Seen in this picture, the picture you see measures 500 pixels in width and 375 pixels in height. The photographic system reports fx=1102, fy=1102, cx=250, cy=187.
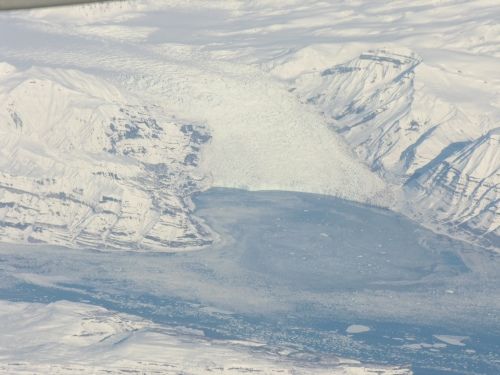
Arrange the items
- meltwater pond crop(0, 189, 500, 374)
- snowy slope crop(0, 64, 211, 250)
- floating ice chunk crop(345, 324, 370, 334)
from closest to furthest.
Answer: meltwater pond crop(0, 189, 500, 374)
floating ice chunk crop(345, 324, 370, 334)
snowy slope crop(0, 64, 211, 250)

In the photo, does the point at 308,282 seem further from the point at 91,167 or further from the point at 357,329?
the point at 91,167

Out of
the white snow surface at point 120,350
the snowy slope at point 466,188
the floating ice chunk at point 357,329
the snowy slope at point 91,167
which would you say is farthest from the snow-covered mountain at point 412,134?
the white snow surface at point 120,350

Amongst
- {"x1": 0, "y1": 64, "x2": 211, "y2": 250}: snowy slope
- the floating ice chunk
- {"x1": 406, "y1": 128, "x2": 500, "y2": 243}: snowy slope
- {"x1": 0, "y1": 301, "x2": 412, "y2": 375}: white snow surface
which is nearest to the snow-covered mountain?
{"x1": 406, "y1": 128, "x2": 500, "y2": 243}: snowy slope

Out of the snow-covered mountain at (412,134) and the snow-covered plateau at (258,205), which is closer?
the snow-covered plateau at (258,205)

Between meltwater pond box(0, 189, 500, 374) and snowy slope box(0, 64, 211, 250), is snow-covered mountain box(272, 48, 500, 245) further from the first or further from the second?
snowy slope box(0, 64, 211, 250)

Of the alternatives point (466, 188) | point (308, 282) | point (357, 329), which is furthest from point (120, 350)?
point (466, 188)

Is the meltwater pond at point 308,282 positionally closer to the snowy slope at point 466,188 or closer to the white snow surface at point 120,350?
the white snow surface at point 120,350
